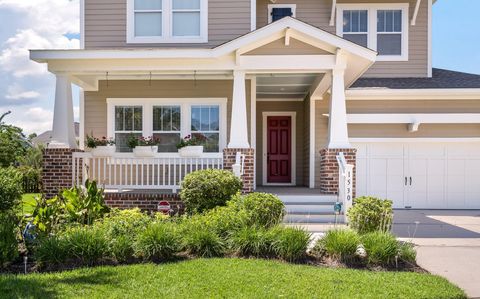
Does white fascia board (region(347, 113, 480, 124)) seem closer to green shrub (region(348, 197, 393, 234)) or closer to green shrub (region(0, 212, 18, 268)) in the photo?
green shrub (region(348, 197, 393, 234))

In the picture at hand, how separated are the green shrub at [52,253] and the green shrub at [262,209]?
284 cm

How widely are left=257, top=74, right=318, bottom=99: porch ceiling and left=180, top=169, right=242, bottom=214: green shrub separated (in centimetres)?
366

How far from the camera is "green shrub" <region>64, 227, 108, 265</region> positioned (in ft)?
20.4

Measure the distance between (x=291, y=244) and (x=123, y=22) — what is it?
9.30 metres

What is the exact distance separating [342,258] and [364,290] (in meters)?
1.29

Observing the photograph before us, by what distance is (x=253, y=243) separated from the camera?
21.8 ft

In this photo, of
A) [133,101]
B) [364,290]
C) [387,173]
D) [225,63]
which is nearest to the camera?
[364,290]

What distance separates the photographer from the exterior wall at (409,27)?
1522cm

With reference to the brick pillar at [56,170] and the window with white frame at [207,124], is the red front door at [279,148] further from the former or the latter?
the brick pillar at [56,170]

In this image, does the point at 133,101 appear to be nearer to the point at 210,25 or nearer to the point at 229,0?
the point at 210,25

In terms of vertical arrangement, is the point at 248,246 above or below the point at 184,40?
below

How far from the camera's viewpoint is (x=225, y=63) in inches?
420

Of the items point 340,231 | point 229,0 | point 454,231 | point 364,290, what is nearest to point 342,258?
point 340,231

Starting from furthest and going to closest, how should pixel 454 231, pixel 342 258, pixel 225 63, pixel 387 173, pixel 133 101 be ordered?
pixel 387 173 → pixel 133 101 → pixel 225 63 → pixel 454 231 → pixel 342 258
